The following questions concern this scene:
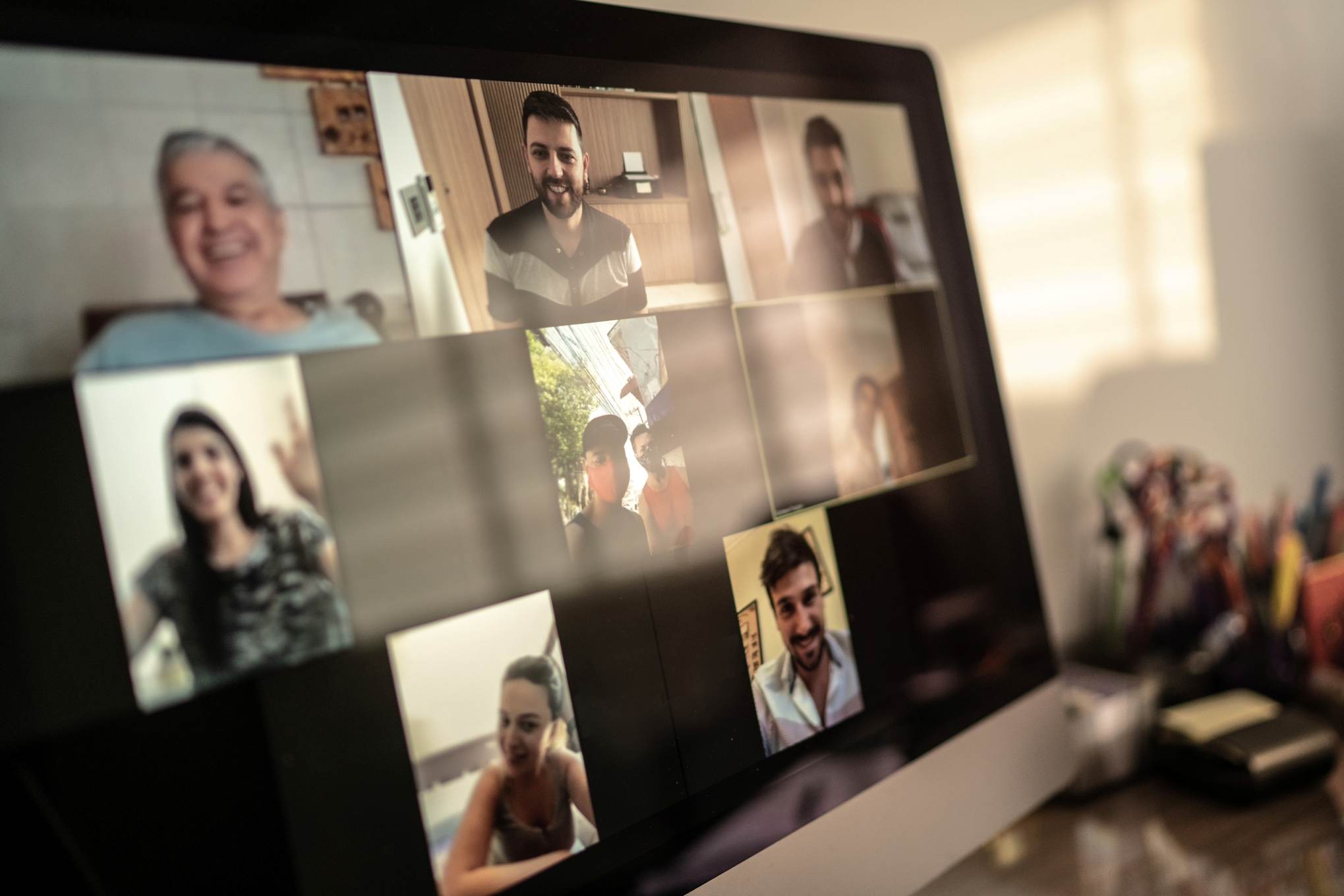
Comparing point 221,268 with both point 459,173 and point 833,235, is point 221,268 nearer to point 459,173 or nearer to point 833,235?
point 459,173

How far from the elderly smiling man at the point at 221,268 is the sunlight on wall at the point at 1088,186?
33.6 inches

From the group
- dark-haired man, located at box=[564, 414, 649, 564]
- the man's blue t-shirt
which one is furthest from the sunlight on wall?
the man's blue t-shirt

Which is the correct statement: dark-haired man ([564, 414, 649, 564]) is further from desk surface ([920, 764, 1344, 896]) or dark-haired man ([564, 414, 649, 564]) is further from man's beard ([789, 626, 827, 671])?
desk surface ([920, 764, 1344, 896])

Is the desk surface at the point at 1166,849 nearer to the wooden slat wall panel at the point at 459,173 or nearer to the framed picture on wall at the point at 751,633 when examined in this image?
the framed picture on wall at the point at 751,633

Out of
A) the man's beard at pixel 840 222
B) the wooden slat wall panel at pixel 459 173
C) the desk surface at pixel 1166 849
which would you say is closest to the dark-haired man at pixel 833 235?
the man's beard at pixel 840 222

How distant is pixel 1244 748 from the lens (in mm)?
808

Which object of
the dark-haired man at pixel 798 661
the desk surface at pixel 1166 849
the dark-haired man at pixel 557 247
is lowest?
the desk surface at pixel 1166 849

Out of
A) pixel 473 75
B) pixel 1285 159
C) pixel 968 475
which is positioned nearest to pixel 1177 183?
pixel 1285 159

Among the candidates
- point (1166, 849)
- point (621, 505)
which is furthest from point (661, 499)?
point (1166, 849)

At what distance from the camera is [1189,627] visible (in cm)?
102

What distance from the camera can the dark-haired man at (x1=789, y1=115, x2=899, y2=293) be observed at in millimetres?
563

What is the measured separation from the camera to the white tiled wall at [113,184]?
314mm

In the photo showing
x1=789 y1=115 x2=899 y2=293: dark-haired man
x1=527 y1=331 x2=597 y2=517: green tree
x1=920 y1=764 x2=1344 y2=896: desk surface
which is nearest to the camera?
x1=527 y1=331 x2=597 y2=517: green tree

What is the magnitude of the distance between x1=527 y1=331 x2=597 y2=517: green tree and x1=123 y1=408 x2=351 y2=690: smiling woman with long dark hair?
0.11 m
